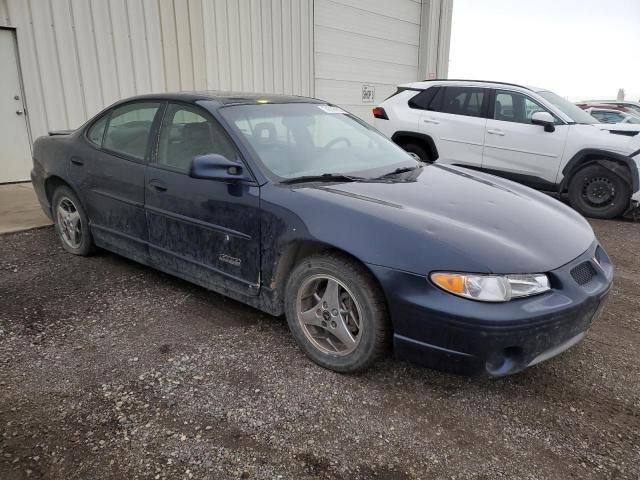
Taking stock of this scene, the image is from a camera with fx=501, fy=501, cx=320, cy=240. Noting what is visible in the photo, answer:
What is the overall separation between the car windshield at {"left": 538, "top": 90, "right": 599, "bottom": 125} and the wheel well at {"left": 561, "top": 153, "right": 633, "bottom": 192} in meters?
0.58

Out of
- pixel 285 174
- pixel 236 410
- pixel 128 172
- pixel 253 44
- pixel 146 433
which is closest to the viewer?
pixel 146 433

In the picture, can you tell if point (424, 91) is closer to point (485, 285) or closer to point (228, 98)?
point (228, 98)

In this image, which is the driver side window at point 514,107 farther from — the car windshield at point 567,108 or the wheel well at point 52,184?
the wheel well at point 52,184

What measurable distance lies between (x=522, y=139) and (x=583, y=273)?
4.80m

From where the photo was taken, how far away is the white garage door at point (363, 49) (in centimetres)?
1125

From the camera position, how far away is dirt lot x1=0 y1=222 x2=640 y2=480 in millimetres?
2129

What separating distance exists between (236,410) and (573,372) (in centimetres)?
189

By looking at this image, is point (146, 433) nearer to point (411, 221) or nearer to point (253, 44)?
point (411, 221)

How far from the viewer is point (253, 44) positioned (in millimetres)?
9609

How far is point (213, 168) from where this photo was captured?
294 cm

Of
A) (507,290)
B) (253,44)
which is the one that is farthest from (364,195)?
(253,44)

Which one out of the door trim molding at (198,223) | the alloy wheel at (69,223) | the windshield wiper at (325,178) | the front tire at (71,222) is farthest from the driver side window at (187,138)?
the alloy wheel at (69,223)

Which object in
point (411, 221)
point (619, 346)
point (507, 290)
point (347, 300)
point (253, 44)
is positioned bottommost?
point (619, 346)

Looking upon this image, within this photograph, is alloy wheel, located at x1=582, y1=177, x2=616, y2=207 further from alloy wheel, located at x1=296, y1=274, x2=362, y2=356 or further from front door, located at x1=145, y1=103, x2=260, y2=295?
front door, located at x1=145, y1=103, x2=260, y2=295
